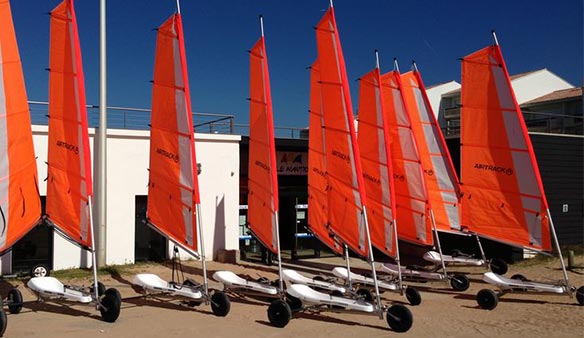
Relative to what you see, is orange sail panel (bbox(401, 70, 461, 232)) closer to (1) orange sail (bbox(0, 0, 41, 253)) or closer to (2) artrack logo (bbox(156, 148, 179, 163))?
(2) artrack logo (bbox(156, 148, 179, 163))

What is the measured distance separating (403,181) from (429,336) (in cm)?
634

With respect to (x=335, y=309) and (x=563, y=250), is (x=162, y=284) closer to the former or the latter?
(x=335, y=309)

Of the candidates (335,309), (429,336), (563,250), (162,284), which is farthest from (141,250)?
(563,250)

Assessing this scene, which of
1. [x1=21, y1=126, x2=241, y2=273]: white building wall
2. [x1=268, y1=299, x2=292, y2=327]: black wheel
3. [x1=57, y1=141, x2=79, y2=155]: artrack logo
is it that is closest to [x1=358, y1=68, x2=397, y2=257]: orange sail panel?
[x1=268, y1=299, x2=292, y2=327]: black wheel

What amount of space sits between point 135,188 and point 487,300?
9.88 m

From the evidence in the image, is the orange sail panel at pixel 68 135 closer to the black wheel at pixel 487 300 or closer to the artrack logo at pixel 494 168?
the black wheel at pixel 487 300

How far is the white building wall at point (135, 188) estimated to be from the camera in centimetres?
1455

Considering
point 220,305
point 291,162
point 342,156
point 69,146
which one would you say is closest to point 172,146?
point 69,146

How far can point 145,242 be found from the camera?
16.3 m

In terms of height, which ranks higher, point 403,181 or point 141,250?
point 403,181

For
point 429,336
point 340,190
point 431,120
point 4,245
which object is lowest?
point 429,336

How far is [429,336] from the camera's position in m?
8.70

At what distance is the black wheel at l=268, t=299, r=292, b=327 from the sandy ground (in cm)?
16

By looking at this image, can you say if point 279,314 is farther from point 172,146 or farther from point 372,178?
point 372,178
